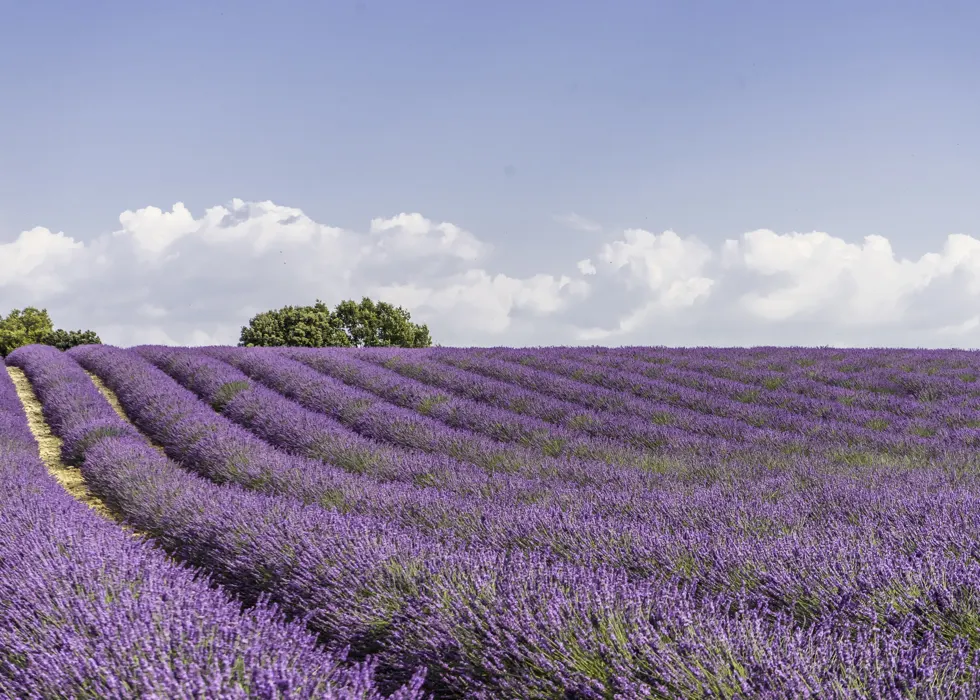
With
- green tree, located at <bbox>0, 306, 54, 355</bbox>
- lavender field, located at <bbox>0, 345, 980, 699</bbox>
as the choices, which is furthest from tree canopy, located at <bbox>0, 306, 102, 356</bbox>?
lavender field, located at <bbox>0, 345, 980, 699</bbox>

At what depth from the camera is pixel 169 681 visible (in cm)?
175

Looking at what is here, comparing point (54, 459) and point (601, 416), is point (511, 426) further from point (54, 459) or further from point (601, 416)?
point (54, 459)

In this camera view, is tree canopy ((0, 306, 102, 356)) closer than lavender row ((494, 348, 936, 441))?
No

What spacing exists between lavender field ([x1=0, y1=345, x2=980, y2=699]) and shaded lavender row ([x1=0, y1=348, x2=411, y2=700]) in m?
0.01

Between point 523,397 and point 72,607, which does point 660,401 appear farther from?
point 72,607

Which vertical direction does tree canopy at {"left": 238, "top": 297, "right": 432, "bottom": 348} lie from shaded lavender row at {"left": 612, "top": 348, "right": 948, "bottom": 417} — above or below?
above

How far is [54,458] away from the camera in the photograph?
25.1 feet

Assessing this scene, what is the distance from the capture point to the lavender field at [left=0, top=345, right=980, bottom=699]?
6.02 ft

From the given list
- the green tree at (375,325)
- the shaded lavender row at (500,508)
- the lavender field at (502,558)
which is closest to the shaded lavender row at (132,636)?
the lavender field at (502,558)

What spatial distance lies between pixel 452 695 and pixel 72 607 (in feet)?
4.00

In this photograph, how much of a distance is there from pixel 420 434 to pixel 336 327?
23.0 metres

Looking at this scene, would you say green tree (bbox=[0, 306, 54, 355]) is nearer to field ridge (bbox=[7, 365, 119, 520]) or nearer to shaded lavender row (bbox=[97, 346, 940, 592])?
field ridge (bbox=[7, 365, 119, 520])

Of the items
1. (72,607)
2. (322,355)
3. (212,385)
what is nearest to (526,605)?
(72,607)

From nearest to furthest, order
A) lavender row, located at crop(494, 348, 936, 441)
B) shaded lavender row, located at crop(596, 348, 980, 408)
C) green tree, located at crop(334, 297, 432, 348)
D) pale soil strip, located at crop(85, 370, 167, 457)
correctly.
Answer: lavender row, located at crop(494, 348, 936, 441)
pale soil strip, located at crop(85, 370, 167, 457)
shaded lavender row, located at crop(596, 348, 980, 408)
green tree, located at crop(334, 297, 432, 348)
